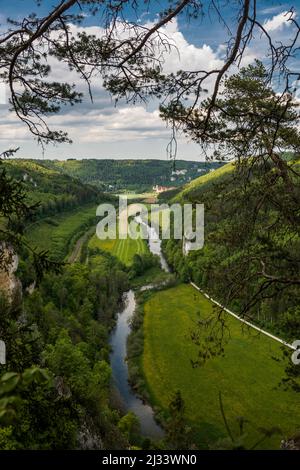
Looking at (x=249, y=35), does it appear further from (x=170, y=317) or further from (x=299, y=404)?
(x=170, y=317)

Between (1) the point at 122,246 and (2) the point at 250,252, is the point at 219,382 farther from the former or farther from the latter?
(1) the point at 122,246

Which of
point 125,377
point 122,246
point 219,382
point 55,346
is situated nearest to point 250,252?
point 55,346

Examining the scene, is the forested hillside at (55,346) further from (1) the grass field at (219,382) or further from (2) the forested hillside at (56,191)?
(2) the forested hillside at (56,191)

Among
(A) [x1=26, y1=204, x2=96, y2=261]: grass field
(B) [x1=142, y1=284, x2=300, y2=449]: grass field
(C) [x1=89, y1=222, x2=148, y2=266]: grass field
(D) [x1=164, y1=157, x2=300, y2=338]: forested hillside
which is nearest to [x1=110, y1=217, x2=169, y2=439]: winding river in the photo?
(B) [x1=142, y1=284, x2=300, y2=449]: grass field

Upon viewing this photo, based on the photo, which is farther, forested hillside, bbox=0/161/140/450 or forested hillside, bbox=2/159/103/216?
forested hillside, bbox=2/159/103/216

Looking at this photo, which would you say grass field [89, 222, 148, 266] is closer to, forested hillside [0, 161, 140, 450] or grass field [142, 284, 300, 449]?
forested hillside [0, 161, 140, 450]

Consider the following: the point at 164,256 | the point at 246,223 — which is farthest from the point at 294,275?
the point at 164,256
